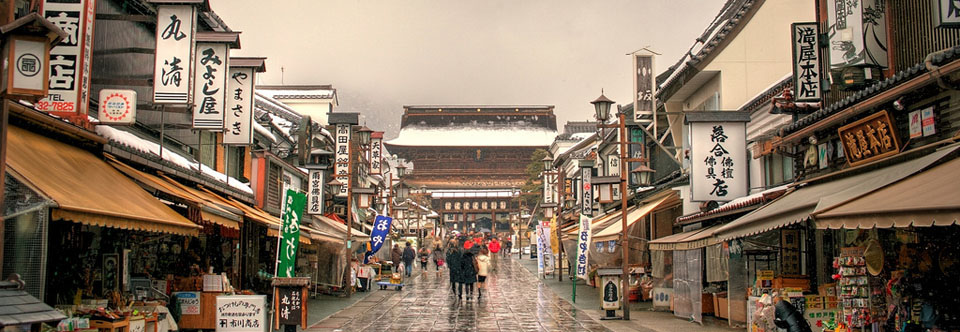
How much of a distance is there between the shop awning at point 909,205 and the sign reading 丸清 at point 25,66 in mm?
7955

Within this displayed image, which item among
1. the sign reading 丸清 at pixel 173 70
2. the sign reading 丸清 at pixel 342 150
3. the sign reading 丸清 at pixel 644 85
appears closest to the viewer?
the sign reading 丸清 at pixel 173 70

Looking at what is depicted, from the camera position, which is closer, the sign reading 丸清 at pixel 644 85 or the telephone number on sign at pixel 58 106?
the telephone number on sign at pixel 58 106

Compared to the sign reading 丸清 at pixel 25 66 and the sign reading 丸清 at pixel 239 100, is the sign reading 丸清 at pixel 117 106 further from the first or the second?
the sign reading 丸清 at pixel 239 100

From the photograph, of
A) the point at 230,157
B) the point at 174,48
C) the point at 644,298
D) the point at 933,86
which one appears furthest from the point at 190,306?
the point at 644,298

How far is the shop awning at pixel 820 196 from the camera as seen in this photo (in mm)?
9893

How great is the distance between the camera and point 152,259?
15273 millimetres

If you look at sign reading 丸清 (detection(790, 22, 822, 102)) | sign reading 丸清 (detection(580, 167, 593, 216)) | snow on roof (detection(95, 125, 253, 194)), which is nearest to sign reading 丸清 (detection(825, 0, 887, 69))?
sign reading 丸清 (detection(790, 22, 822, 102))

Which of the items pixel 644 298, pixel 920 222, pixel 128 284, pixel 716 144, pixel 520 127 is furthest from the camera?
pixel 520 127

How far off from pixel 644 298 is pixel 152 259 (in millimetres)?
13913

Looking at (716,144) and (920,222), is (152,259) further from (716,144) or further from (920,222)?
(920,222)

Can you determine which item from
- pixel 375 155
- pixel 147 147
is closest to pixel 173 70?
pixel 147 147

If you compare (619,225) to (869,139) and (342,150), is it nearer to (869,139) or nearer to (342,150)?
(342,150)

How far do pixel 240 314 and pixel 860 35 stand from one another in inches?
380

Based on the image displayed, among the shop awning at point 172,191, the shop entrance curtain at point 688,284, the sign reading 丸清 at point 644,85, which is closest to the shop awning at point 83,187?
the shop awning at point 172,191
